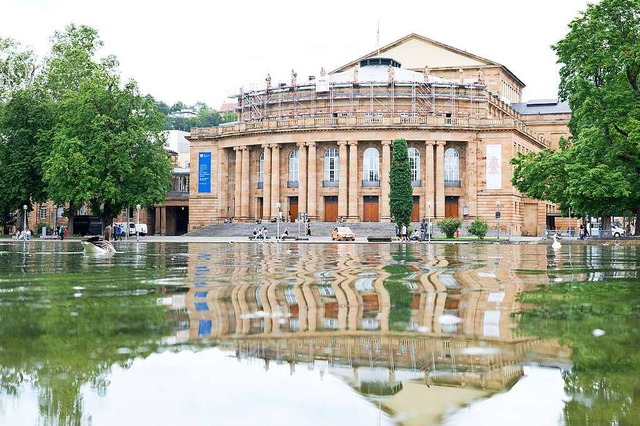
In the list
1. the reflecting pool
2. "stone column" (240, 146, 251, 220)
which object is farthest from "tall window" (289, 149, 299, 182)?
the reflecting pool

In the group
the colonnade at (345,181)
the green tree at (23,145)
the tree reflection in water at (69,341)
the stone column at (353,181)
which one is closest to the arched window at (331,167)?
the colonnade at (345,181)

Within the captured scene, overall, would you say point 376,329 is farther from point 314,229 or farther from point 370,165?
point 370,165

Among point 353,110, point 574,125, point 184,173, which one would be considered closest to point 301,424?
point 574,125

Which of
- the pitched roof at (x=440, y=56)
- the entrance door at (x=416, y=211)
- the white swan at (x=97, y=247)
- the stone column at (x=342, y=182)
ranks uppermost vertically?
the pitched roof at (x=440, y=56)

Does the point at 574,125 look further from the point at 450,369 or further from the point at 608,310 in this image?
the point at 450,369

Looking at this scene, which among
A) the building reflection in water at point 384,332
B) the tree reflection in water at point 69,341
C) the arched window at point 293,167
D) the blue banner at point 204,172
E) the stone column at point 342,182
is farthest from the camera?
the blue banner at point 204,172

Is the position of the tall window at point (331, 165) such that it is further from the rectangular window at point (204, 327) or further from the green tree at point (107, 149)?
the rectangular window at point (204, 327)

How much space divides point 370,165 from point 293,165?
10481mm

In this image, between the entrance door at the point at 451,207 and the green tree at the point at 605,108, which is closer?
the green tree at the point at 605,108

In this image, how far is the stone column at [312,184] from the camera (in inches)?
3605

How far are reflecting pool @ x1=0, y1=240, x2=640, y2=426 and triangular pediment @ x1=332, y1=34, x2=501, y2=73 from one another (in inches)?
4143

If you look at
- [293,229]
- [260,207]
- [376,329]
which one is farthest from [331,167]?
[376,329]

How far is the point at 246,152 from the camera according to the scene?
318 feet

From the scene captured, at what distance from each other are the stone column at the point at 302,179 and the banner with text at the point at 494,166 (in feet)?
75.0
